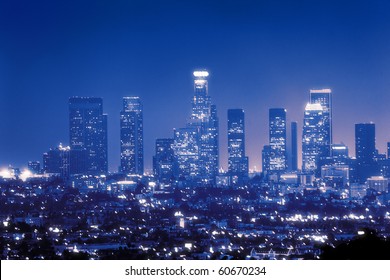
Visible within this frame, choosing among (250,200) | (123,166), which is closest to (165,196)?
(250,200)

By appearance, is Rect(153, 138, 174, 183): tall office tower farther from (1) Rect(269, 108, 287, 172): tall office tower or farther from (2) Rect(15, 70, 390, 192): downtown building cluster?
(1) Rect(269, 108, 287, 172): tall office tower

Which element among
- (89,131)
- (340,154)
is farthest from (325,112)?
(89,131)

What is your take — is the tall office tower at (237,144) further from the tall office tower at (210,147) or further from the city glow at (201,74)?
the city glow at (201,74)

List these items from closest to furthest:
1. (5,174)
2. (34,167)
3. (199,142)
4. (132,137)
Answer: (5,174) → (34,167) → (199,142) → (132,137)

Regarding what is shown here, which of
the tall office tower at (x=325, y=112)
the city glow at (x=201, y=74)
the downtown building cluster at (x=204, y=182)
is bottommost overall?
the downtown building cluster at (x=204, y=182)

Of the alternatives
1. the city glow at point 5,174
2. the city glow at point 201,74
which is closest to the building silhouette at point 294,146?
the city glow at point 201,74

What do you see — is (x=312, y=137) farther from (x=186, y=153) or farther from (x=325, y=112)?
(x=186, y=153)

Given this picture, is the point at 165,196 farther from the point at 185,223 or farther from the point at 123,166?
the point at 185,223
